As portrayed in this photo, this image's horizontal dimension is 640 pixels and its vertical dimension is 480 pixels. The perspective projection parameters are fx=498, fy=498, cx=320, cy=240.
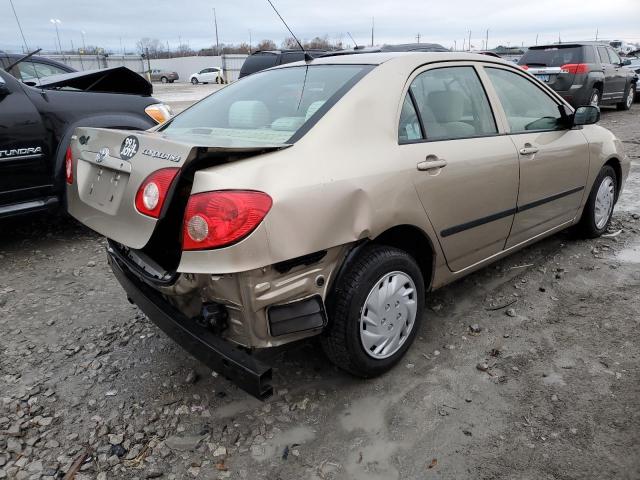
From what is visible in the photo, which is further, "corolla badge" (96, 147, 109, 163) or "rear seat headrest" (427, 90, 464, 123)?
"rear seat headrest" (427, 90, 464, 123)

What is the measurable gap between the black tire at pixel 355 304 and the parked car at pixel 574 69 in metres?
10.1

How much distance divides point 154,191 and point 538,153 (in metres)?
2.50

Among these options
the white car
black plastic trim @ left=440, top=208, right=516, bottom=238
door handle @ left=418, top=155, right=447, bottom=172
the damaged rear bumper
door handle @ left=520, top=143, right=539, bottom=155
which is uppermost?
door handle @ left=418, top=155, right=447, bottom=172

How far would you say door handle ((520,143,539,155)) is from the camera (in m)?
3.15

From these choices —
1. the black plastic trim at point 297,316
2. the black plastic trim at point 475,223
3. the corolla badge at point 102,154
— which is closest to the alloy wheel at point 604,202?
the black plastic trim at point 475,223

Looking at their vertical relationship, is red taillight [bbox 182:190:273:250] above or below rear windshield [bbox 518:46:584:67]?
above

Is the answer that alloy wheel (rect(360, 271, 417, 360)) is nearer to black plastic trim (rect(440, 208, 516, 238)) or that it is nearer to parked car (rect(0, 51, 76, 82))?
black plastic trim (rect(440, 208, 516, 238))

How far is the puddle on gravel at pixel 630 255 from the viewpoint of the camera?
3994 millimetres

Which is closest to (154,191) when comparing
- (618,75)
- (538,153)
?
(538,153)

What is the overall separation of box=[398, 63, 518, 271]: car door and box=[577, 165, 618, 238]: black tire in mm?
1401

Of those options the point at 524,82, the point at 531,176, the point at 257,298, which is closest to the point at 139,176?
the point at 257,298

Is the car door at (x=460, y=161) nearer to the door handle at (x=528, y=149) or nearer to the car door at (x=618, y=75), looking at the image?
the door handle at (x=528, y=149)

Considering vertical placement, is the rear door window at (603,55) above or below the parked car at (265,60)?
below

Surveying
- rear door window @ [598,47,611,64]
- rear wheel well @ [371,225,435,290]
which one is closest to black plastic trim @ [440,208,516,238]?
rear wheel well @ [371,225,435,290]
